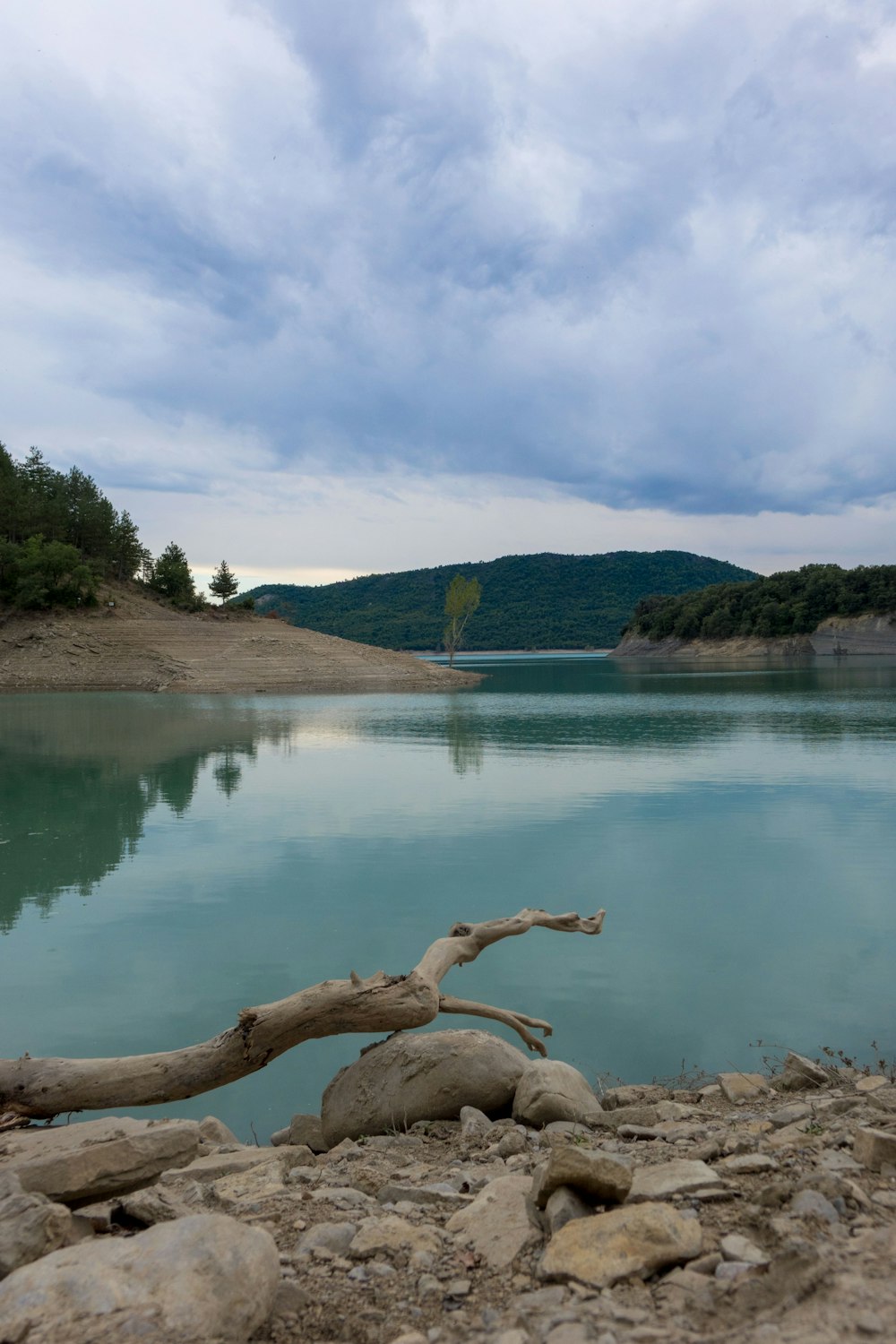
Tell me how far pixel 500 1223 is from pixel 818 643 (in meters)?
120

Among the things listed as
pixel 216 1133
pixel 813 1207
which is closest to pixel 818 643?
pixel 216 1133

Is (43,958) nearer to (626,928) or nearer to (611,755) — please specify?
(626,928)

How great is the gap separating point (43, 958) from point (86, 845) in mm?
5701

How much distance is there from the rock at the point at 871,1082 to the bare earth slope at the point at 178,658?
2231 inches

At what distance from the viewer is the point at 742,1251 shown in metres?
2.83

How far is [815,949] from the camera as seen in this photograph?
30.3 ft

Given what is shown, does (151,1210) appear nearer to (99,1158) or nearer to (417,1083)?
(99,1158)

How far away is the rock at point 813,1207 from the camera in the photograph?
2.99 metres

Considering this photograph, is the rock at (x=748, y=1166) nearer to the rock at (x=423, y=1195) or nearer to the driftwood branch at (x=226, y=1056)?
the rock at (x=423, y=1195)

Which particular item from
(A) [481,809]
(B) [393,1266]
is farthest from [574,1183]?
(A) [481,809]

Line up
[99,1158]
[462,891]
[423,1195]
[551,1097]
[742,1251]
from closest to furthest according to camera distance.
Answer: [742,1251] < [99,1158] < [423,1195] < [551,1097] < [462,891]

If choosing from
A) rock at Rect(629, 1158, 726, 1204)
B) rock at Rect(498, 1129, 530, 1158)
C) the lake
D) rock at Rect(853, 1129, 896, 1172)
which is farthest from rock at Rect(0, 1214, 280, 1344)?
the lake

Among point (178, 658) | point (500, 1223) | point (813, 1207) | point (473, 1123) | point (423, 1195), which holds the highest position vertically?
point (178, 658)

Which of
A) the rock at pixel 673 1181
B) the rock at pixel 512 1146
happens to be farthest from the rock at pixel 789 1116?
the rock at pixel 673 1181
